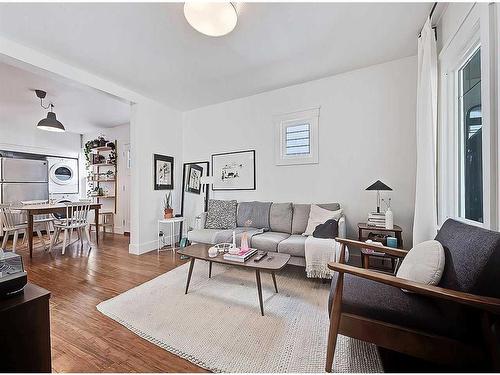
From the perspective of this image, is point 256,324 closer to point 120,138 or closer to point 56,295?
point 56,295

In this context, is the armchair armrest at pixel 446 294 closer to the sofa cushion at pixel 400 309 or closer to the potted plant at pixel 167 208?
the sofa cushion at pixel 400 309

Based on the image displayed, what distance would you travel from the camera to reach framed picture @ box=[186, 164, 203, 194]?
4.49 metres

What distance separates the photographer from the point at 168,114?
4379 millimetres

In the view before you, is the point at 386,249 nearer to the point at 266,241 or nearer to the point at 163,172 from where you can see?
the point at 266,241

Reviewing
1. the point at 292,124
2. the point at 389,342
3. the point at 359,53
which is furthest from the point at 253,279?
the point at 359,53

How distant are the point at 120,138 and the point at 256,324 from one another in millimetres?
5482

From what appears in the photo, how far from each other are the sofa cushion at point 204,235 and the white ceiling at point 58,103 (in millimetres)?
2459

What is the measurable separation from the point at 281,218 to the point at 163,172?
2440 millimetres

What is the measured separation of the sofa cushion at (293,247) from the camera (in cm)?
258

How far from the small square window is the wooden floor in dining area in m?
2.32

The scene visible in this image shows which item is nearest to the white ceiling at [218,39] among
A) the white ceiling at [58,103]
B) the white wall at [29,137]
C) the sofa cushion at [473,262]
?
the white ceiling at [58,103]

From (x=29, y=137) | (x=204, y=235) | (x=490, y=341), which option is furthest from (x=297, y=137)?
(x=29, y=137)

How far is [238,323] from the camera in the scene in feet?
5.86

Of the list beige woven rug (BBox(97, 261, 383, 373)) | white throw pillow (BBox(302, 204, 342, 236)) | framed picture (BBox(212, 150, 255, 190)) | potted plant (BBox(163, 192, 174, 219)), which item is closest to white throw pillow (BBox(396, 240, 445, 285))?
beige woven rug (BBox(97, 261, 383, 373))
